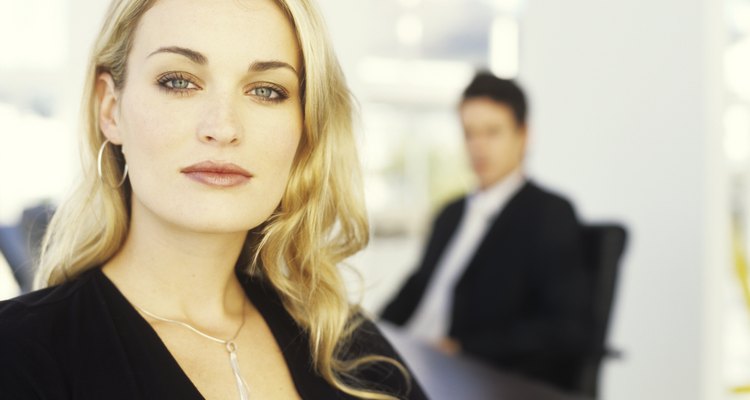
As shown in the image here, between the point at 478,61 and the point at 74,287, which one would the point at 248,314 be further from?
the point at 478,61

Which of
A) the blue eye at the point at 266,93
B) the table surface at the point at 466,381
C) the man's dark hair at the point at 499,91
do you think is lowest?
the table surface at the point at 466,381

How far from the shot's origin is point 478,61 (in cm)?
1125

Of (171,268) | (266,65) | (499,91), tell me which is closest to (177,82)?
(266,65)

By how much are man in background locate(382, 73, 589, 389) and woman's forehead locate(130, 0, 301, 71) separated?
149 cm

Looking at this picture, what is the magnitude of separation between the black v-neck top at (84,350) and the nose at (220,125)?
0.89ft

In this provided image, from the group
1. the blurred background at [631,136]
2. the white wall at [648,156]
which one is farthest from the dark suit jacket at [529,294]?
the white wall at [648,156]

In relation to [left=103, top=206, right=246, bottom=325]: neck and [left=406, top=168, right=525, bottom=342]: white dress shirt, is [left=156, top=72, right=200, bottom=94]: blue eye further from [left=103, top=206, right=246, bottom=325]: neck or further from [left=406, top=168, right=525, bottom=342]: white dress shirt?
[left=406, top=168, right=525, bottom=342]: white dress shirt

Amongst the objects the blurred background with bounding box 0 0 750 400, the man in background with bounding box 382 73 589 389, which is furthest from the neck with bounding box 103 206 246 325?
Answer: the man in background with bounding box 382 73 589 389

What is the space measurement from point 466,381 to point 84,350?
1.12 m

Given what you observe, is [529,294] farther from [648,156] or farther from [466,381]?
[648,156]

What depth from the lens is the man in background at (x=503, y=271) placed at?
2420 mm

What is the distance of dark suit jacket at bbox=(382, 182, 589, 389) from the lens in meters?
2.41

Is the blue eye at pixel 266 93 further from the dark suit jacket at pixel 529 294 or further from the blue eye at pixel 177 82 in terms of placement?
the dark suit jacket at pixel 529 294

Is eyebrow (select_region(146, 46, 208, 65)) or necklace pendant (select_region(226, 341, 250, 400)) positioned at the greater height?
eyebrow (select_region(146, 46, 208, 65))
